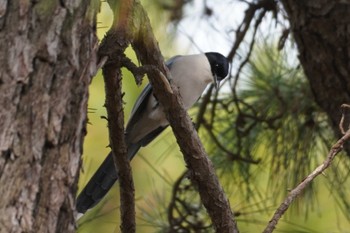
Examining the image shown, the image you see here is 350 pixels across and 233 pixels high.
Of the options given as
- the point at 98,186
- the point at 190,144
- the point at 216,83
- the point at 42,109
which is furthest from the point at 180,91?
the point at 42,109

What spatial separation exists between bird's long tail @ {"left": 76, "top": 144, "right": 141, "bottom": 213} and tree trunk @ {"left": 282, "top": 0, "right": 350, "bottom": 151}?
642 mm

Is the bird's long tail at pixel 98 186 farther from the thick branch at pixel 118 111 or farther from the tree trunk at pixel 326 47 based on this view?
the tree trunk at pixel 326 47

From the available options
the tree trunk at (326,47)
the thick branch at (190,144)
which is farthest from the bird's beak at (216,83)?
the thick branch at (190,144)

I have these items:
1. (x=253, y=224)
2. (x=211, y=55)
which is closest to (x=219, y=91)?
(x=211, y=55)

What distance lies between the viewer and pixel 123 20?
52.4 inches

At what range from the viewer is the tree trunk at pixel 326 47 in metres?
2.48

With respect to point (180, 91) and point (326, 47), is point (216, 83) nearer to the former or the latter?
point (180, 91)

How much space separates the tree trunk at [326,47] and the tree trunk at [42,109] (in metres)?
1.29

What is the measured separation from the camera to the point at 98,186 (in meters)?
2.51

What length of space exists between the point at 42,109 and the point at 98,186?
1.27 m

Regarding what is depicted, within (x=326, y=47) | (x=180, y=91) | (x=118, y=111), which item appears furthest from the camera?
(x=180, y=91)

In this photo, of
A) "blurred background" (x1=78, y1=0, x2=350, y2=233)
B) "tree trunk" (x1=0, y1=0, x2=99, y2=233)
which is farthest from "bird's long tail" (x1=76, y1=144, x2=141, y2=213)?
"tree trunk" (x1=0, y1=0, x2=99, y2=233)

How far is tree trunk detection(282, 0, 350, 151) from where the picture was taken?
97.7 inches

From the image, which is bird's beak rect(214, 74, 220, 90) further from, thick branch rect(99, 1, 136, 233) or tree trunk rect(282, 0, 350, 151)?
thick branch rect(99, 1, 136, 233)
